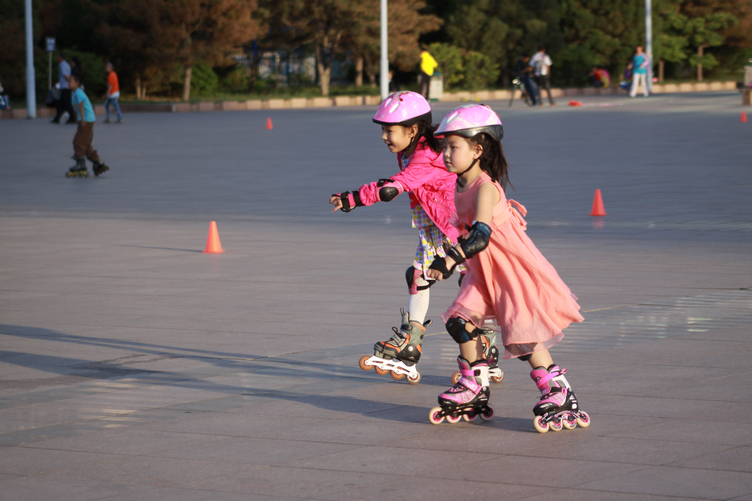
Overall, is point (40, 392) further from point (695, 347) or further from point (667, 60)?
point (667, 60)

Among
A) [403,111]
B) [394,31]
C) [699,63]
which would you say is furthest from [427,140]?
[699,63]

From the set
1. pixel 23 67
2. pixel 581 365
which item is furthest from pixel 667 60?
pixel 581 365

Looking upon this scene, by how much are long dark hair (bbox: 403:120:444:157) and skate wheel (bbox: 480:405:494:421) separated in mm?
1539

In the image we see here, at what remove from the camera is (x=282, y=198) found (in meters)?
14.7

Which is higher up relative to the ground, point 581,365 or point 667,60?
point 667,60

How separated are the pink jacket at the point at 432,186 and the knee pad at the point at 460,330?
897 millimetres

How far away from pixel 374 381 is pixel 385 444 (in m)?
1.21

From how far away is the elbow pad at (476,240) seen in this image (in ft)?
15.6

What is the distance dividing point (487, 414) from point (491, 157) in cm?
112

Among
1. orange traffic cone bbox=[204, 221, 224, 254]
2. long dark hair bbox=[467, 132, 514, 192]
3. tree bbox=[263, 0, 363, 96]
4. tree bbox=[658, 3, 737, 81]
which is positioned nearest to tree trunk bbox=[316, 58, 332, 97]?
tree bbox=[263, 0, 363, 96]

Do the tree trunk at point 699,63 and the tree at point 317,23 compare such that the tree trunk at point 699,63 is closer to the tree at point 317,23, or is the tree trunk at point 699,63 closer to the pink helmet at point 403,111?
the tree at point 317,23

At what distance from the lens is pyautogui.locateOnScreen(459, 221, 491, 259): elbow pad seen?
475 cm

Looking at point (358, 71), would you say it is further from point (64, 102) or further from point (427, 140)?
point (427, 140)

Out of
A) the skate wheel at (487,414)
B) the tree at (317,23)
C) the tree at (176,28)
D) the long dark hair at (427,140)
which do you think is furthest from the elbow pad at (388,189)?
the tree at (317,23)
